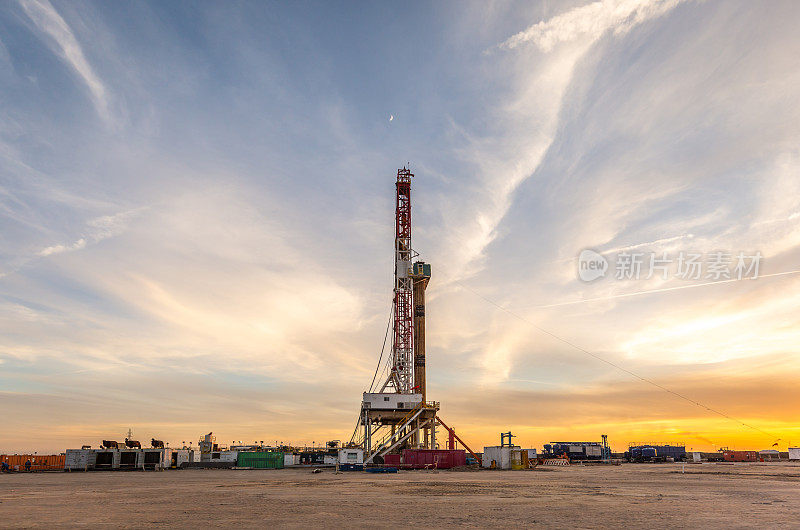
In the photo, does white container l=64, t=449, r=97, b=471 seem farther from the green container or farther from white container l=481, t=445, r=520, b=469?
white container l=481, t=445, r=520, b=469

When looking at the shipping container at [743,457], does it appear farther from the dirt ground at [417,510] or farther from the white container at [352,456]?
the dirt ground at [417,510]

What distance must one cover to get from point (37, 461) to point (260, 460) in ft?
96.9

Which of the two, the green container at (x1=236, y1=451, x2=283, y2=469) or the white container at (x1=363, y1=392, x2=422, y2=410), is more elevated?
the white container at (x1=363, y1=392, x2=422, y2=410)

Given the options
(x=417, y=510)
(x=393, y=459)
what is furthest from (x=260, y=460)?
(x=417, y=510)

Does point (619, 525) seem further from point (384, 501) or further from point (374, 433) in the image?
point (374, 433)

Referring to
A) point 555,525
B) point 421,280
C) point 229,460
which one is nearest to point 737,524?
point 555,525

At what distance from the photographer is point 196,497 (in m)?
26.7

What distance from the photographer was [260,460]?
84.2 m

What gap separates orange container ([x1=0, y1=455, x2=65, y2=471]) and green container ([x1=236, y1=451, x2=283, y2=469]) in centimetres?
2393

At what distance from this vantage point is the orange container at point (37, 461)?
68.4 metres

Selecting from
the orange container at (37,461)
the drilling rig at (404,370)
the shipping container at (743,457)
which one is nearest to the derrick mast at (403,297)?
the drilling rig at (404,370)

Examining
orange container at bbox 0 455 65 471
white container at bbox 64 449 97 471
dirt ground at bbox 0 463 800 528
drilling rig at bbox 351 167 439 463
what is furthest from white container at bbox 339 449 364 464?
dirt ground at bbox 0 463 800 528

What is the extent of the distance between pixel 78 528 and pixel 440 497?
15483mm

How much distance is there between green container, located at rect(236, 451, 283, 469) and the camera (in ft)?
272
